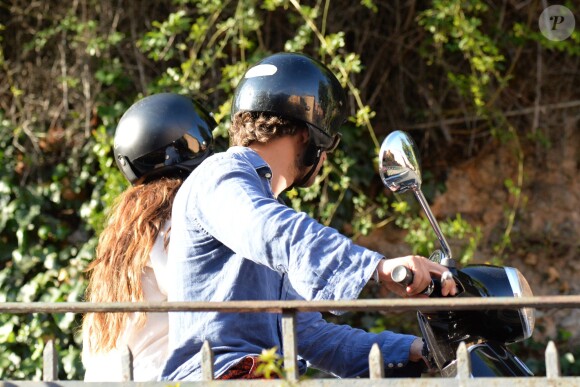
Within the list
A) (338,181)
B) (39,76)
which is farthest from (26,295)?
(338,181)

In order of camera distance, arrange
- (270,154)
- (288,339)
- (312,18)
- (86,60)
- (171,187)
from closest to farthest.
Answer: (288,339)
(270,154)
(171,187)
(312,18)
(86,60)

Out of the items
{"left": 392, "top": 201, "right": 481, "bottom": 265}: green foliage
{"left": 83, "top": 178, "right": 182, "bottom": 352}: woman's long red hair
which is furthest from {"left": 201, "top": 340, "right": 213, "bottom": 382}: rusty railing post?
{"left": 392, "top": 201, "right": 481, "bottom": 265}: green foliage

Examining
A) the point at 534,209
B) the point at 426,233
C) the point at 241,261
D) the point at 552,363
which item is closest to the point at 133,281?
the point at 241,261

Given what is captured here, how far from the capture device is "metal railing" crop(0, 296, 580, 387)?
83.1 inches

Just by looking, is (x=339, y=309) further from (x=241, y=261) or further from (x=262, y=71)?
(x=262, y=71)

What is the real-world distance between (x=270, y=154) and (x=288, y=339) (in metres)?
A: 0.91

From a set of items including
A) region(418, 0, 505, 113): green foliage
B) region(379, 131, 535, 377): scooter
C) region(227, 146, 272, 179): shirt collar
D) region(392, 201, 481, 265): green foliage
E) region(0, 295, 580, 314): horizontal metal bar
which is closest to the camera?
region(0, 295, 580, 314): horizontal metal bar

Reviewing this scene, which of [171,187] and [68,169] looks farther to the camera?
[68,169]

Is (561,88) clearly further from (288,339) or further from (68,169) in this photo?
(288,339)

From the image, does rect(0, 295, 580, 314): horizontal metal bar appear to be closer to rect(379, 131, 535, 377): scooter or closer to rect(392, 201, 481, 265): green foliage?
rect(379, 131, 535, 377): scooter

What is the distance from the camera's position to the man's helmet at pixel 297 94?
3.10m

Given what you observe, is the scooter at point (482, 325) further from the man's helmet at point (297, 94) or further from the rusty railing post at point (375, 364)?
the man's helmet at point (297, 94)

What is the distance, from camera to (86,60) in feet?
21.6

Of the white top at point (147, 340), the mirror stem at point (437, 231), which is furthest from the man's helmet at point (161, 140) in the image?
the mirror stem at point (437, 231)
